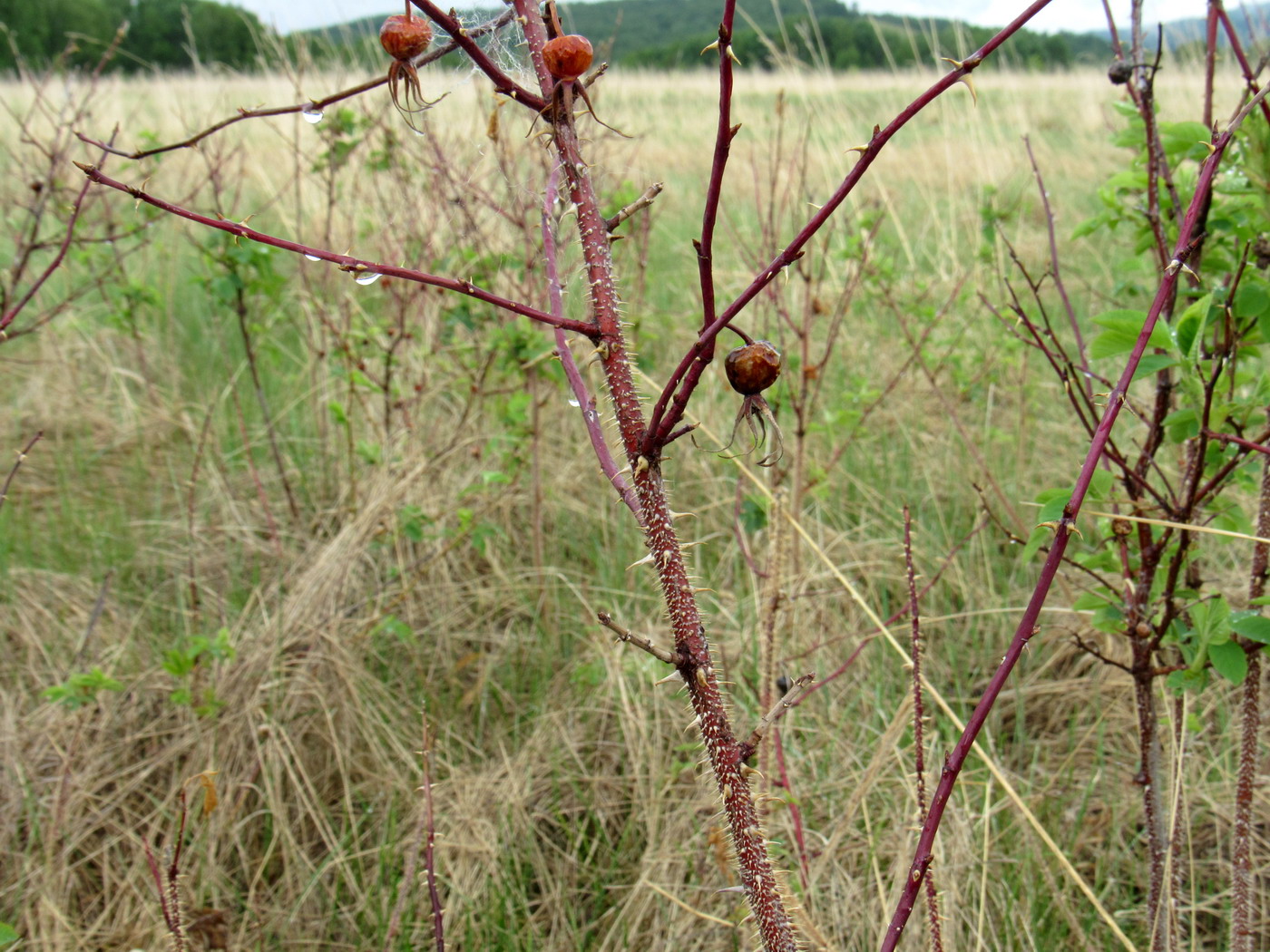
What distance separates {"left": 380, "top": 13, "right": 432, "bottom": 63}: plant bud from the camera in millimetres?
638

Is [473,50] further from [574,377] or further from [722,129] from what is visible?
[574,377]

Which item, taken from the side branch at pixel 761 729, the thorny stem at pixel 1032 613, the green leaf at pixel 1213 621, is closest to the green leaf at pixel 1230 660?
the green leaf at pixel 1213 621

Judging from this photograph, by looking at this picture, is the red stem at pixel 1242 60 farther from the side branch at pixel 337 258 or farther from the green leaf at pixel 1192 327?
the side branch at pixel 337 258

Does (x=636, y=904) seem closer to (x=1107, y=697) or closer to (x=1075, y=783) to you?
(x=1075, y=783)

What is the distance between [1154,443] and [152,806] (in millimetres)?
1963

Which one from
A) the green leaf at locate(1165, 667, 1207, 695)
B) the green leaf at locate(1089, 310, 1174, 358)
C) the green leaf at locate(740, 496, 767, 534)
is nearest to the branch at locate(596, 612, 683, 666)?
the green leaf at locate(1089, 310, 1174, 358)

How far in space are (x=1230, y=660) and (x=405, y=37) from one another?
3.52 ft

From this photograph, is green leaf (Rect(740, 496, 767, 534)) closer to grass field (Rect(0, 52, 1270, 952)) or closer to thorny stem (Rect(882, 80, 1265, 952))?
grass field (Rect(0, 52, 1270, 952))

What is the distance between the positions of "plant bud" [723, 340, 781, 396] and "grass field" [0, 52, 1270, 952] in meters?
0.31

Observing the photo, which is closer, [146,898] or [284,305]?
[146,898]

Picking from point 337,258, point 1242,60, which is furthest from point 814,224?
point 1242,60

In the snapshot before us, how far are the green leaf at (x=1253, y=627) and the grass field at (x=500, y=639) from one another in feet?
1.29

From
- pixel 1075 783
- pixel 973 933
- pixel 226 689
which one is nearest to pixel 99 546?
pixel 226 689

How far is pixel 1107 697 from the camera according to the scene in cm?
199
